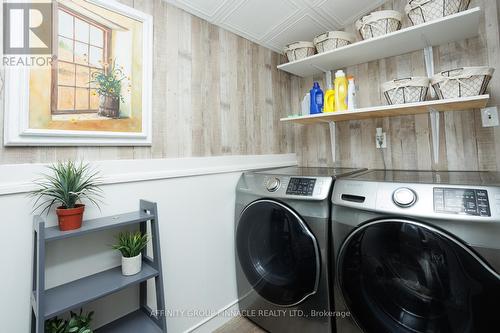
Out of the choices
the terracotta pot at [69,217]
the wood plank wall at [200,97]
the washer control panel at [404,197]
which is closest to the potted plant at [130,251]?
the terracotta pot at [69,217]

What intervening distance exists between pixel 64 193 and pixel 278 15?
169cm

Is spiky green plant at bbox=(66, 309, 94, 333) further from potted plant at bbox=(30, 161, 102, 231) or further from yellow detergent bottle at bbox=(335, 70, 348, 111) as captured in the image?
yellow detergent bottle at bbox=(335, 70, 348, 111)

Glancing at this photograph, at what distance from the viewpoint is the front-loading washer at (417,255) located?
0.87 m

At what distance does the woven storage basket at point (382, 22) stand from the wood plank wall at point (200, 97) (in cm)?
84

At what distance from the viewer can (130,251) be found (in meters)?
1.13

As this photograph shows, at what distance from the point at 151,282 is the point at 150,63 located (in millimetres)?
1171

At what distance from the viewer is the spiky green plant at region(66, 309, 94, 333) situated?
3.15 ft

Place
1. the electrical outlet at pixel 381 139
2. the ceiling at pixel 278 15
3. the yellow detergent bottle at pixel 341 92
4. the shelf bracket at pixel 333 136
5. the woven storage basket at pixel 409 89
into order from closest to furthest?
the woven storage basket at pixel 409 89, the ceiling at pixel 278 15, the yellow detergent bottle at pixel 341 92, the electrical outlet at pixel 381 139, the shelf bracket at pixel 333 136

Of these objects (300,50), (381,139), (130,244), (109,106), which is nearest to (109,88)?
(109,106)

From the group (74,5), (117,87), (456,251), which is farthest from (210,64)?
(456,251)

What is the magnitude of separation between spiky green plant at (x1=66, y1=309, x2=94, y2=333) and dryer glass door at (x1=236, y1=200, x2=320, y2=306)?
855mm

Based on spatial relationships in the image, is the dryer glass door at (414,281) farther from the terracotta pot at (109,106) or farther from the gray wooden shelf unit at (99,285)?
the terracotta pot at (109,106)

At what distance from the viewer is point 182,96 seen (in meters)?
1.49

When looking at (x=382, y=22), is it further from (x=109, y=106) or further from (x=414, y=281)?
(x=109, y=106)
